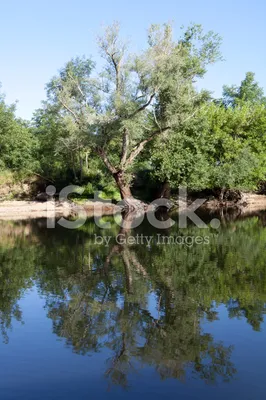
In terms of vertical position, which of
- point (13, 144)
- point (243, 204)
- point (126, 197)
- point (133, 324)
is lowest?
point (133, 324)

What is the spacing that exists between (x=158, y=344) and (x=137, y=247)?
10.3 meters

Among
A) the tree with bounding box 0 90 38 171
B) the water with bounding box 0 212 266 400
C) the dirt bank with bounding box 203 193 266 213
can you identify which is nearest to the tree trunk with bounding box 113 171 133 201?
the tree with bounding box 0 90 38 171

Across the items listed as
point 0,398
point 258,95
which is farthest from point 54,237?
point 258,95

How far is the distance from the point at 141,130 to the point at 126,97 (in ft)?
8.97

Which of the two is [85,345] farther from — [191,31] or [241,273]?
[191,31]

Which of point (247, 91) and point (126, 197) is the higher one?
point (247, 91)

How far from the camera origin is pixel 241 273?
13453 mm

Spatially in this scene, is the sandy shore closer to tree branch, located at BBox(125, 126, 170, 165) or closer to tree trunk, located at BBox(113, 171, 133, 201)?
tree trunk, located at BBox(113, 171, 133, 201)

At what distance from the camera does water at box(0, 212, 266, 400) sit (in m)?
6.82

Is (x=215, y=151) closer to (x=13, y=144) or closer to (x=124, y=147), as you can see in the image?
(x=124, y=147)

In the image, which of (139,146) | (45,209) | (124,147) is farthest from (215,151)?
(45,209)
